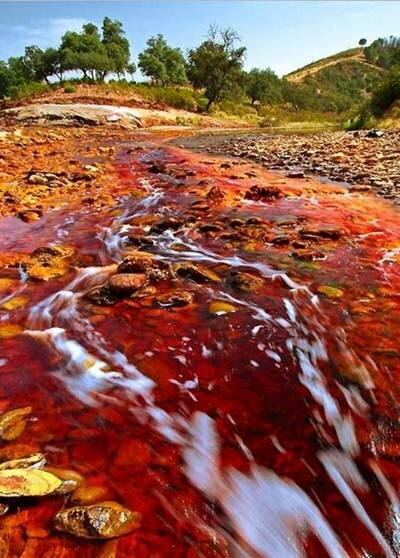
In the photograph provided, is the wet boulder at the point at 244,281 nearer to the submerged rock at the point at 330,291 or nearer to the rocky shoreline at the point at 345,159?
the submerged rock at the point at 330,291

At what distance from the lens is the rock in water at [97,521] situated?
1714mm

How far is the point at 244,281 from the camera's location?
4027 millimetres

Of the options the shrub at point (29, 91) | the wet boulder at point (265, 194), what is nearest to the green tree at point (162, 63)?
the shrub at point (29, 91)

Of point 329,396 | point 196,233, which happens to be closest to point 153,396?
point 329,396

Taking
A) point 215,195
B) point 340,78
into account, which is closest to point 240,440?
point 215,195

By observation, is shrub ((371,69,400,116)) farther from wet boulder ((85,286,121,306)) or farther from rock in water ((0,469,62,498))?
rock in water ((0,469,62,498))

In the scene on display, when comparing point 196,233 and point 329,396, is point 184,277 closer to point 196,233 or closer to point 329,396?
point 196,233

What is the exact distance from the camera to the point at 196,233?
5652mm

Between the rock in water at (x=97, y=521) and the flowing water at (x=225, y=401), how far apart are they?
0.04m

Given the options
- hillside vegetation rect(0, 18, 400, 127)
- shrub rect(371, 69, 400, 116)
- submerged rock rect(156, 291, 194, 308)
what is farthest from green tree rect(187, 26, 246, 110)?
submerged rock rect(156, 291, 194, 308)

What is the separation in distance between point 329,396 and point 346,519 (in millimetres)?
837

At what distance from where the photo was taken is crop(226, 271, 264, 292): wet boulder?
395cm

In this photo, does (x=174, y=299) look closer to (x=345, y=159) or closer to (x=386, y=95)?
(x=345, y=159)

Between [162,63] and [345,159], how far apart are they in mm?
56759
